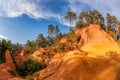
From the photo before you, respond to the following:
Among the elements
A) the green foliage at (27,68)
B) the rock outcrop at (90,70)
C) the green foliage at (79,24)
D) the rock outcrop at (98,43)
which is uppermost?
the green foliage at (79,24)

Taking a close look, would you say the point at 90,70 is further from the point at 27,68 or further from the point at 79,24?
the point at 79,24

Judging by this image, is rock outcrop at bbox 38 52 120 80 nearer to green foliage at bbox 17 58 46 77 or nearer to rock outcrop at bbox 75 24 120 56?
rock outcrop at bbox 75 24 120 56

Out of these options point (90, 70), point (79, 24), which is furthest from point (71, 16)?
point (90, 70)

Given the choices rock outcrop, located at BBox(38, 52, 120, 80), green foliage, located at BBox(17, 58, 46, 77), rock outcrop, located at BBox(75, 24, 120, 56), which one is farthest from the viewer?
green foliage, located at BBox(17, 58, 46, 77)

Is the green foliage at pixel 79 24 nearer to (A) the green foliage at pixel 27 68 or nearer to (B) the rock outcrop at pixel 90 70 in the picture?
(A) the green foliage at pixel 27 68

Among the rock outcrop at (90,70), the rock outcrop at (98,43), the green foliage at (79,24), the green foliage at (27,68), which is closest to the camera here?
the rock outcrop at (90,70)

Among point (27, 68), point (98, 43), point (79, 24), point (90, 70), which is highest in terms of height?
point (79, 24)

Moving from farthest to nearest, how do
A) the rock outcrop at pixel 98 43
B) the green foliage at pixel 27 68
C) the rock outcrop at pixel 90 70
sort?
the green foliage at pixel 27 68
the rock outcrop at pixel 98 43
the rock outcrop at pixel 90 70

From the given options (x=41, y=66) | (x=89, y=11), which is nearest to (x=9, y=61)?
(x=41, y=66)

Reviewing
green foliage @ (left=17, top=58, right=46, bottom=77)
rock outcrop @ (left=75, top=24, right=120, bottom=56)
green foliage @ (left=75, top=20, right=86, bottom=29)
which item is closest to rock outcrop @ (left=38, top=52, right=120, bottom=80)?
rock outcrop @ (left=75, top=24, right=120, bottom=56)

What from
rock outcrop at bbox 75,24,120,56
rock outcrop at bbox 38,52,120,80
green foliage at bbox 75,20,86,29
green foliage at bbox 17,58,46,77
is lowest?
green foliage at bbox 17,58,46,77

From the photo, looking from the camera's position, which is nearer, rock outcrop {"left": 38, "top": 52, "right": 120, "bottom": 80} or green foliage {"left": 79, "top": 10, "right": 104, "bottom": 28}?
rock outcrop {"left": 38, "top": 52, "right": 120, "bottom": 80}

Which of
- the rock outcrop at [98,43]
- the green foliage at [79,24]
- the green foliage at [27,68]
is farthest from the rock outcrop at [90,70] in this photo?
the green foliage at [79,24]

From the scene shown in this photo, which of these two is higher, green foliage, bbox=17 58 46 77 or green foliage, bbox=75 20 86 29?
green foliage, bbox=75 20 86 29
